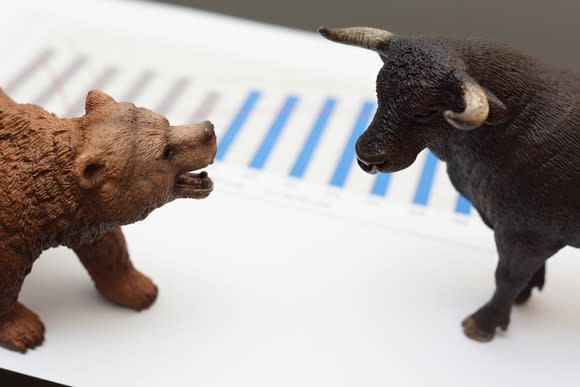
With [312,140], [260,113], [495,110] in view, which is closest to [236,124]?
[260,113]

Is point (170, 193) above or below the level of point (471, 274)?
above

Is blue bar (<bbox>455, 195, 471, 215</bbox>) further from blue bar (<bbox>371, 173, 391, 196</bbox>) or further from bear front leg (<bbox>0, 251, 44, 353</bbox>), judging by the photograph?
bear front leg (<bbox>0, 251, 44, 353</bbox>)

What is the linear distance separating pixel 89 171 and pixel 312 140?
1.04 metres

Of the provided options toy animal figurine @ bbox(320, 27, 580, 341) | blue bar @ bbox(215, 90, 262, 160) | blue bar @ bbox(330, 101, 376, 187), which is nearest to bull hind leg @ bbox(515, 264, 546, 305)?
toy animal figurine @ bbox(320, 27, 580, 341)

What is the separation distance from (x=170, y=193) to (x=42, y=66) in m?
1.19

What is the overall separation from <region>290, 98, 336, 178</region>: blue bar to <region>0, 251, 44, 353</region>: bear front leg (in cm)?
84

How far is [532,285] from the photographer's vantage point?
1.94m

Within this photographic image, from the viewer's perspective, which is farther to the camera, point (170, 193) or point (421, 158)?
point (421, 158)

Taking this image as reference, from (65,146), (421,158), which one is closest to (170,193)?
(65,146)

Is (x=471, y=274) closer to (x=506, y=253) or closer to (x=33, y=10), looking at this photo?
(x=506, y=253)

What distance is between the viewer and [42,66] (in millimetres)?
2600

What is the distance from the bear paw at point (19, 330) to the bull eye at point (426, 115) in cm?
94

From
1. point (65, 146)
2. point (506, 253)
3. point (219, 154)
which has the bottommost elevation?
point (219, 154)

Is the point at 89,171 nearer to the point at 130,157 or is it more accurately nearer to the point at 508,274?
the point at 130,157
